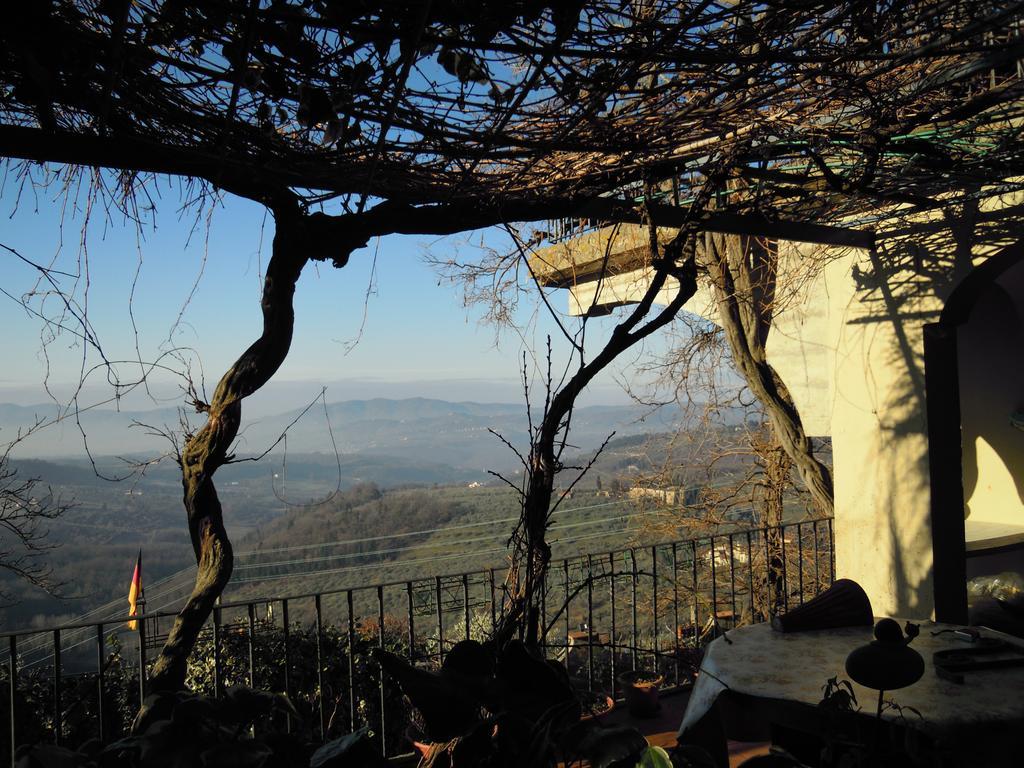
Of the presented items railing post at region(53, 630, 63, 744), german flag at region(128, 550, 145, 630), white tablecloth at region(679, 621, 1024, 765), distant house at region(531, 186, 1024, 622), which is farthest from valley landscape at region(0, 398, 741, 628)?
white tablecloth at region(679, 621, 1024, 765)

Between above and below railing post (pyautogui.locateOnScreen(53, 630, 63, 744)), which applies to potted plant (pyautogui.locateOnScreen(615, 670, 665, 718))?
below

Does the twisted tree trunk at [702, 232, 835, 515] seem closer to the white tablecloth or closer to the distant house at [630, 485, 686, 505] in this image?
the distant house at [630, 485, 686, 505]

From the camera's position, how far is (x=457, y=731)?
Result: 1.32 metres

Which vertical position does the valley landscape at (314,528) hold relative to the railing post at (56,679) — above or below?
below

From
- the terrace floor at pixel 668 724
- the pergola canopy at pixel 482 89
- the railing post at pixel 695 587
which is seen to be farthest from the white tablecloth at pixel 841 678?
the pergola canopy at pixel 482 89

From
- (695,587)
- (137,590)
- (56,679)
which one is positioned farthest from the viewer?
(137,590)

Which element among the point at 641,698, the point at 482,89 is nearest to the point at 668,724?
the point at 641,698

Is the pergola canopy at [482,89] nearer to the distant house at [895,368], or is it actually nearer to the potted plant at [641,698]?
the distant house at [895,368]

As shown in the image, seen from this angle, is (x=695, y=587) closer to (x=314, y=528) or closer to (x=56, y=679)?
(x=56, y=679)

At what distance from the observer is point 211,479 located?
85.9 inches

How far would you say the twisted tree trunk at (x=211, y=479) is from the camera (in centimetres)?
214

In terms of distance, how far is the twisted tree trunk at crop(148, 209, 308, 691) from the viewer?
2.14 meters

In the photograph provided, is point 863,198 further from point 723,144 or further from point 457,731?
point 457,731

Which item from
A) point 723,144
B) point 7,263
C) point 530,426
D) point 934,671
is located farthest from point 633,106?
point 934,671
